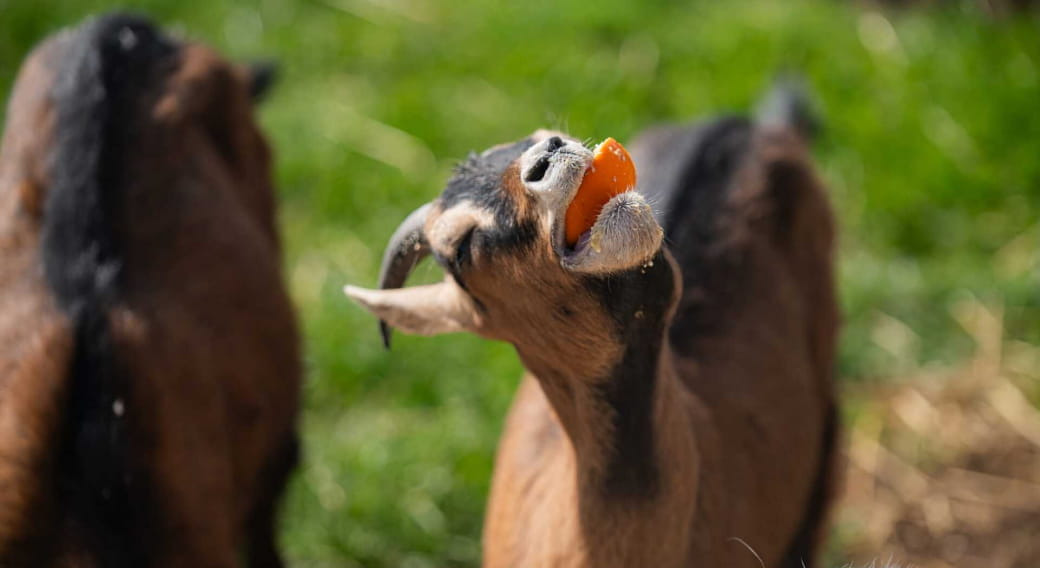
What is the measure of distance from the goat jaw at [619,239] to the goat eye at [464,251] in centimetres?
28

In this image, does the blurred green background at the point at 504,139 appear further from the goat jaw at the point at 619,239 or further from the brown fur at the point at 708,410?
the goat jaw at the point at 619,239

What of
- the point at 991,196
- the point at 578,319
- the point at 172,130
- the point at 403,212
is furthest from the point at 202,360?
the point at 991,196

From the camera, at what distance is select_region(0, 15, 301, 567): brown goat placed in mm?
3088

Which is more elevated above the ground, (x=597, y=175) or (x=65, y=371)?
(x=597, y=175)

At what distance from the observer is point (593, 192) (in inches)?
82.5

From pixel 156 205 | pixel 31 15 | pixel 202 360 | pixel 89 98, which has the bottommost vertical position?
pixel 31 15

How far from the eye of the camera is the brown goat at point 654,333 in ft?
7.15

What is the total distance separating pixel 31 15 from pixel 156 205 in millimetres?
4318

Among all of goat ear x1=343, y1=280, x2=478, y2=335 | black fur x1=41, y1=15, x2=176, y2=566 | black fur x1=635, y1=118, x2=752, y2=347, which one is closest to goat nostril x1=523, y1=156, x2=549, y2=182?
goat ear x1=343, y1=280, x2=478, y2=335

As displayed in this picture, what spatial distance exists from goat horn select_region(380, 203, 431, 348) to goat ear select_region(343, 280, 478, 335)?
0.07 m

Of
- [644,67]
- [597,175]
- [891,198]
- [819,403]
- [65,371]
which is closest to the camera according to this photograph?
[597,175]

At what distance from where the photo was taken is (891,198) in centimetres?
590

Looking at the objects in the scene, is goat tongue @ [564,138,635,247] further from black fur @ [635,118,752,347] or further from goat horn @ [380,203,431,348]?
black fur @ [635,118,752,347]

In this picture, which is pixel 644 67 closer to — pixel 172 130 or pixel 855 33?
pixel 855 33
